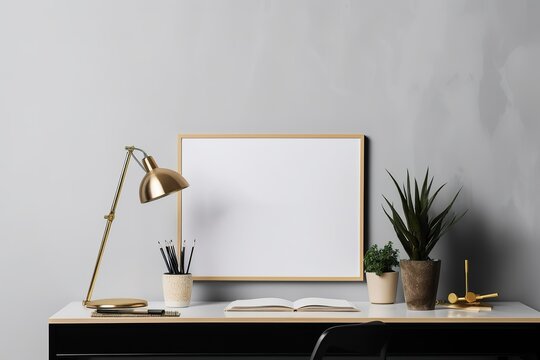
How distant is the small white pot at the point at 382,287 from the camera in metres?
2.66

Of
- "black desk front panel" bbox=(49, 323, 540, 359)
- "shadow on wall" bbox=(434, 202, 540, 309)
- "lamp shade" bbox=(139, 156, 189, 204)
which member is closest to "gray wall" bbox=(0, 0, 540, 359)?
"shadow on wall" bbox=(434, 202, 540, 309)

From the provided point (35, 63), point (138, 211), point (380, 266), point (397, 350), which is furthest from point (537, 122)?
point (35, 63)

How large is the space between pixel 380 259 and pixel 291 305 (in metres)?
0.38

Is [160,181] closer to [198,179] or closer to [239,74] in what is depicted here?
[198,179]

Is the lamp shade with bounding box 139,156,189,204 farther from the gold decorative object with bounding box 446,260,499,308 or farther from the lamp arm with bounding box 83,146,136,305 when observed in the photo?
the gold decorative object with bounding box 446,260,499,308

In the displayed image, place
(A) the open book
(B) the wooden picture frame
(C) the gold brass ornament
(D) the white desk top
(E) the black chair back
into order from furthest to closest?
(B) the wooden picture frame
(C) the gold brass ornament
(A) the open book
(D) the white desk top
(E) the black chair back

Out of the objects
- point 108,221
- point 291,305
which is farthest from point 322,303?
point 108,221

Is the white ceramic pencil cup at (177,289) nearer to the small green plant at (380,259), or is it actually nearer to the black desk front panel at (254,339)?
the black desk front panel at (254,339)

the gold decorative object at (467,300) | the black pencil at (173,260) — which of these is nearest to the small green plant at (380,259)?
the gold decorative object at (467,300)

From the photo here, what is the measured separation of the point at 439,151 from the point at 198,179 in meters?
0.97

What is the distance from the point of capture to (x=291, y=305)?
2.59m

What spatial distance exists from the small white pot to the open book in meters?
0.12

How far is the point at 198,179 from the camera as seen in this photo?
9.17ft

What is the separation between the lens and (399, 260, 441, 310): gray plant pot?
8.36 ft
